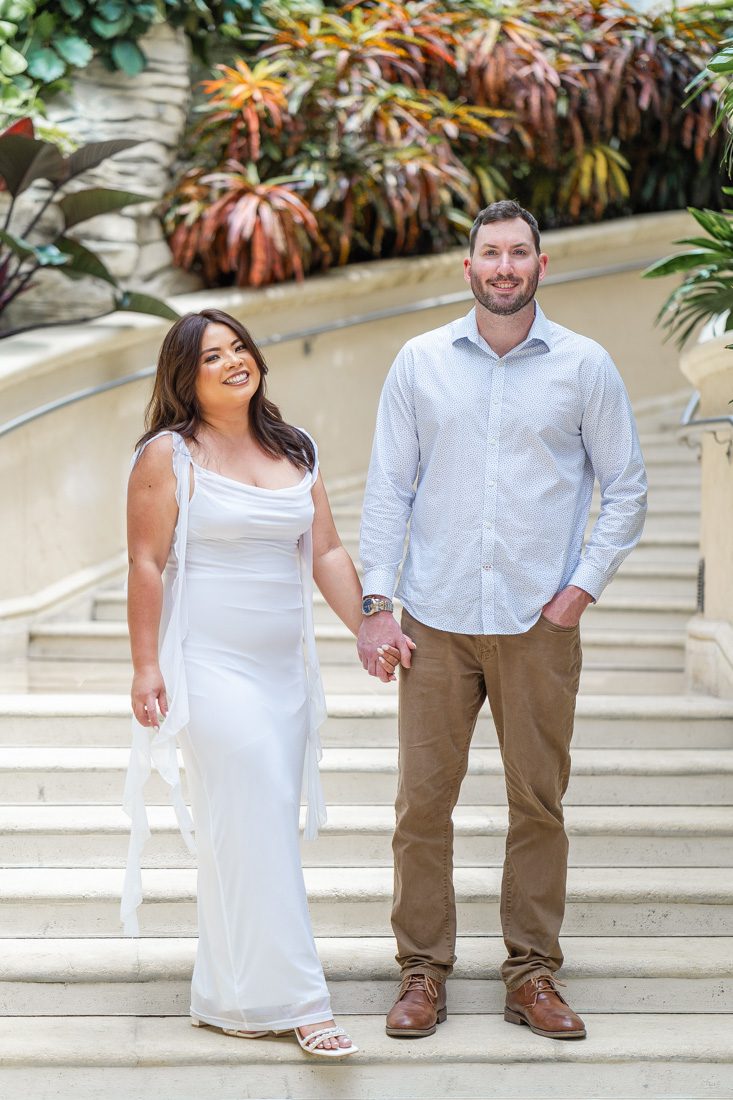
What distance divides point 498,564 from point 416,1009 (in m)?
1.00

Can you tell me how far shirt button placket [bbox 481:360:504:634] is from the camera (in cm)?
284

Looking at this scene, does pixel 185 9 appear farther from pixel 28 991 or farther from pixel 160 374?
pixel 28 991

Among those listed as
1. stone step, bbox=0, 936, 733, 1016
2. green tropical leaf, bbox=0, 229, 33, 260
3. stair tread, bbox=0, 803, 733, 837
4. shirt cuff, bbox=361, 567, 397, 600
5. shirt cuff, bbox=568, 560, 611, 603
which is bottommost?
stone step, bbox=0, 936, 733, 1016

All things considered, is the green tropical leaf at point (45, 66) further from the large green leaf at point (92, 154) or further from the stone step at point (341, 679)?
the stone step at point (341, 679)

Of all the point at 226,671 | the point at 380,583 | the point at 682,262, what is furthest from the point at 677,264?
the point at 226,671

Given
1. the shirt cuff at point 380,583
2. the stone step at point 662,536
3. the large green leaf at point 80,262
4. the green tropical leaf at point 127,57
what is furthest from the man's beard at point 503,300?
the green tropical leaf at point 127,57

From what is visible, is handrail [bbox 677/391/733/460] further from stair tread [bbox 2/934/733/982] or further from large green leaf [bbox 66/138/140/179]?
large green leaf [bbox 66/138/140/179]

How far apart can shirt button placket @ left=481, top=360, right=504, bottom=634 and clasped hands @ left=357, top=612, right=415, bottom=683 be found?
0.61 feet

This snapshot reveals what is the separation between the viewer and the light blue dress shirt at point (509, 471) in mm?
2844

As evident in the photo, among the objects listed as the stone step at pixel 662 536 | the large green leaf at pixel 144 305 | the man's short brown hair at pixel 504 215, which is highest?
the man's short brown hair at pixel 504 215

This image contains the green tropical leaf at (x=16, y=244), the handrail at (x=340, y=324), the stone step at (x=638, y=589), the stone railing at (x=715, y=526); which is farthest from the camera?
the stone step at (x=638, y=589)

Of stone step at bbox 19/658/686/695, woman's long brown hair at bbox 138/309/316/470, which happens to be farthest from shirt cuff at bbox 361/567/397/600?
stone step at bbox 19/658/686/695

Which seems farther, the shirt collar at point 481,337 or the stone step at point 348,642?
the stone step at point 348,642

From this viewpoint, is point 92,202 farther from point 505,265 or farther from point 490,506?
point 490,506
